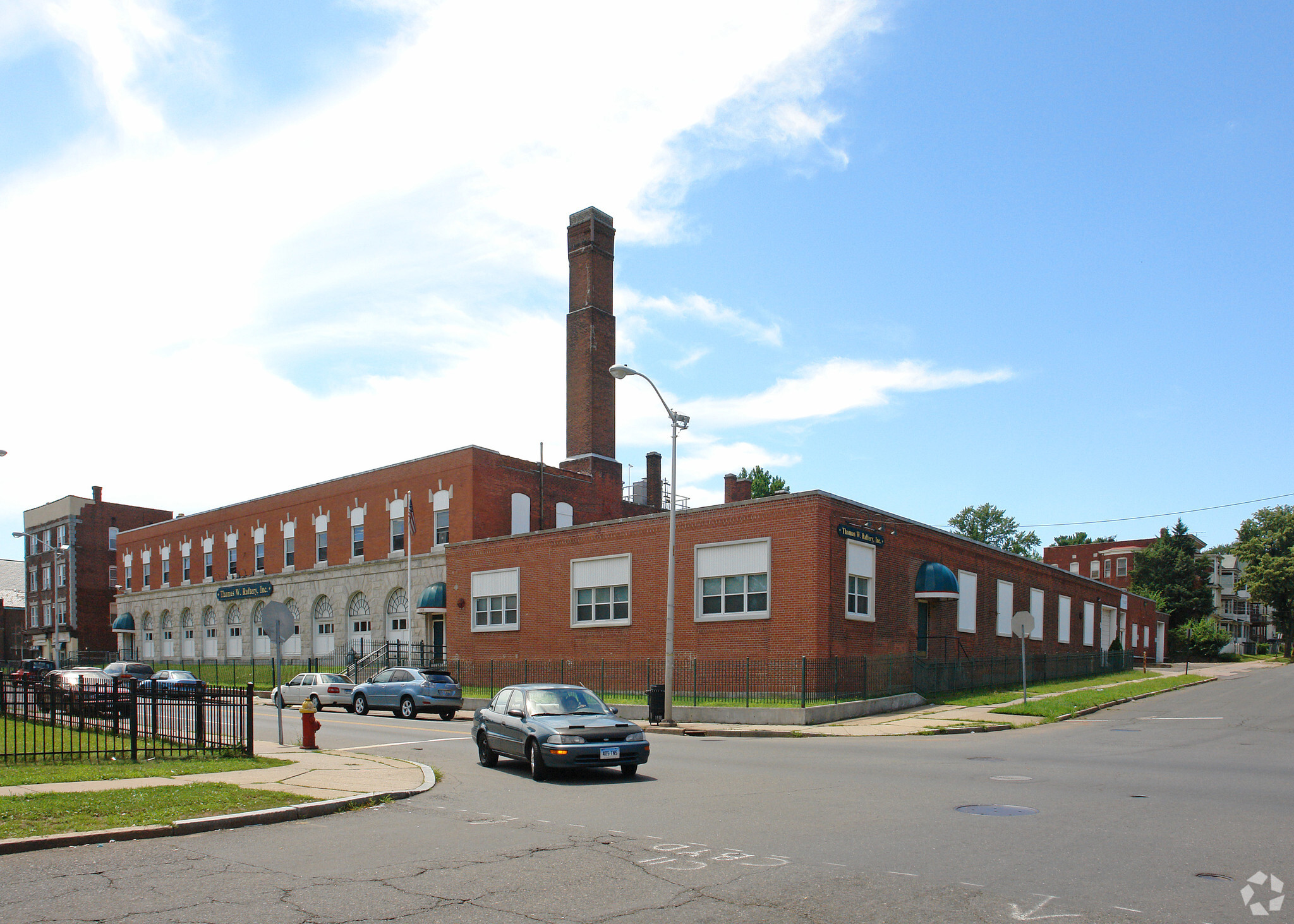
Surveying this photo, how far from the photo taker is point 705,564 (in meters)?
31.6

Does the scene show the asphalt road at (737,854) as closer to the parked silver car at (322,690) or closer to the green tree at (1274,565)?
the parked silver car at (322,690)

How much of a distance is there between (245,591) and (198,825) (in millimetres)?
51829

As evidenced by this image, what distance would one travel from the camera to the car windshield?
15.5m

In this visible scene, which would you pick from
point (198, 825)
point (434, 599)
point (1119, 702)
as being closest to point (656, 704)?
point (1119, 702)

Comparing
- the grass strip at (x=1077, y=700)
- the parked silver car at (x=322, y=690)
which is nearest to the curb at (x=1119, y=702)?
the grass strip at (x=1077, y=700)

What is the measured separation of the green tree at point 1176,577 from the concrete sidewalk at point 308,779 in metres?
74.7

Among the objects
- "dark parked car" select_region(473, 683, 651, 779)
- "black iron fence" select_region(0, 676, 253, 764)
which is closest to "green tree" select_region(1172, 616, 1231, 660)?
"dark parked car" select_region(473, 683, 651, 779)

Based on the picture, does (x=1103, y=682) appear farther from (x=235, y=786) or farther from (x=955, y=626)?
(x=235, y=786)

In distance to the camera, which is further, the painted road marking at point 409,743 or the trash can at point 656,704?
the trash can at point 656,704

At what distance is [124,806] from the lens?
36.3ft

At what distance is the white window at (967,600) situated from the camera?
3703 centimetres

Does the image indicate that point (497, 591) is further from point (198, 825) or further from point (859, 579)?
point (198, 825)

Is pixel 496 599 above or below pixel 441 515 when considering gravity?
below

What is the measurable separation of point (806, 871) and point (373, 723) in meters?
20.4
